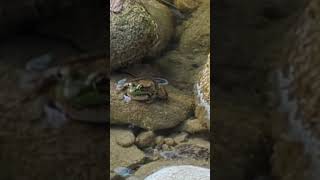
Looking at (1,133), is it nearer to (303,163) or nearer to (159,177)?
(303,163)

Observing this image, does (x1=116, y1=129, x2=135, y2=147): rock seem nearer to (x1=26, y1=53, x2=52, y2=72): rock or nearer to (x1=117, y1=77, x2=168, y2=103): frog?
(x1=117, y1=77, x2=168, y2=103): frog

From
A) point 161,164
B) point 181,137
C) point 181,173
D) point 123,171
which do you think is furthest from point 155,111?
point 123,171

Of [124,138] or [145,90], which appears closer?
[124,138]

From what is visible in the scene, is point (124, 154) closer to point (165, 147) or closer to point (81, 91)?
point (165, 147)

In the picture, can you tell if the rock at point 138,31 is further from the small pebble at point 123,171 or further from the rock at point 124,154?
the small pebble at point 123,171

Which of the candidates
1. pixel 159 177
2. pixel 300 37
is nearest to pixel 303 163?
pixel 300 37

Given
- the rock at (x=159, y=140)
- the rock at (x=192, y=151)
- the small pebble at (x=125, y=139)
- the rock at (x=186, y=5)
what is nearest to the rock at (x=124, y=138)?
the small pebble at (x=125, y=139)
